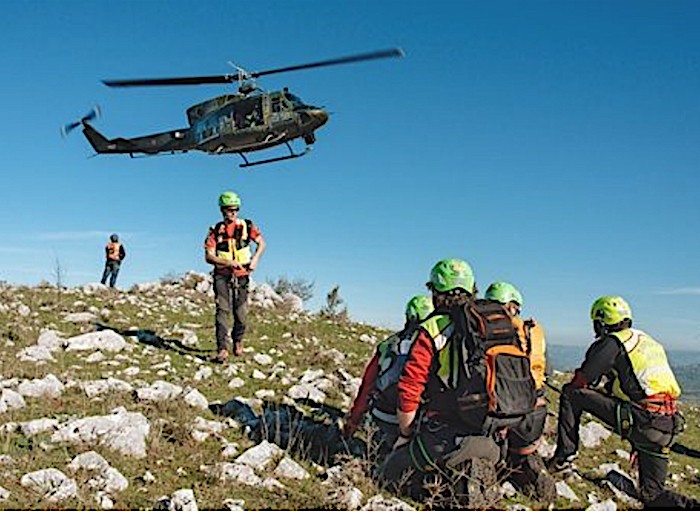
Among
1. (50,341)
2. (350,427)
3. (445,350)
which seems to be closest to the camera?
(445,350)

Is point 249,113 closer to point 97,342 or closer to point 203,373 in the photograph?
point 97,342

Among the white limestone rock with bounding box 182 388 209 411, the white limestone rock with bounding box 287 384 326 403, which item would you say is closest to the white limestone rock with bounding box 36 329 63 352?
the white limestone rock with bounding box 182 388 209 411

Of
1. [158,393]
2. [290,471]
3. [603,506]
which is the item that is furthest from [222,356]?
[603,506]

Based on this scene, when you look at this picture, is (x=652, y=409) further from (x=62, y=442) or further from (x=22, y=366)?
(x=22, y=366)

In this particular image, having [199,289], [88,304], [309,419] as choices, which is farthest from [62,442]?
[199,289]

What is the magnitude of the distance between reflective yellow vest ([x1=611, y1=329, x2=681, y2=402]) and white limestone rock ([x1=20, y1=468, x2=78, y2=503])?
5507 mm

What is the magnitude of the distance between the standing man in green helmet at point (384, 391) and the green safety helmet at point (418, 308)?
25cm

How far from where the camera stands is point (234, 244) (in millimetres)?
11828

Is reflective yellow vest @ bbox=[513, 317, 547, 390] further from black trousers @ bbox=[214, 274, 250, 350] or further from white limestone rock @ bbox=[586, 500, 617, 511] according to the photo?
black trousers @ bbox=[214, 274, 250, 350]

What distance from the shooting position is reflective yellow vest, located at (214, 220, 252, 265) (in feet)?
38.7

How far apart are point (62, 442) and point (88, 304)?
9.56 metres

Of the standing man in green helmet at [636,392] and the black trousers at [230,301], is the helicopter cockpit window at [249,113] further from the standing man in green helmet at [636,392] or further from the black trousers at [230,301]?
the standing man in green helmet at [636,392]

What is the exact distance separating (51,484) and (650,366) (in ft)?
19.0

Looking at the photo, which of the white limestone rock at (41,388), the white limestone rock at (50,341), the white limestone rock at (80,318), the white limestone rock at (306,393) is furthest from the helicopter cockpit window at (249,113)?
the white limestone rock at (41,388)
